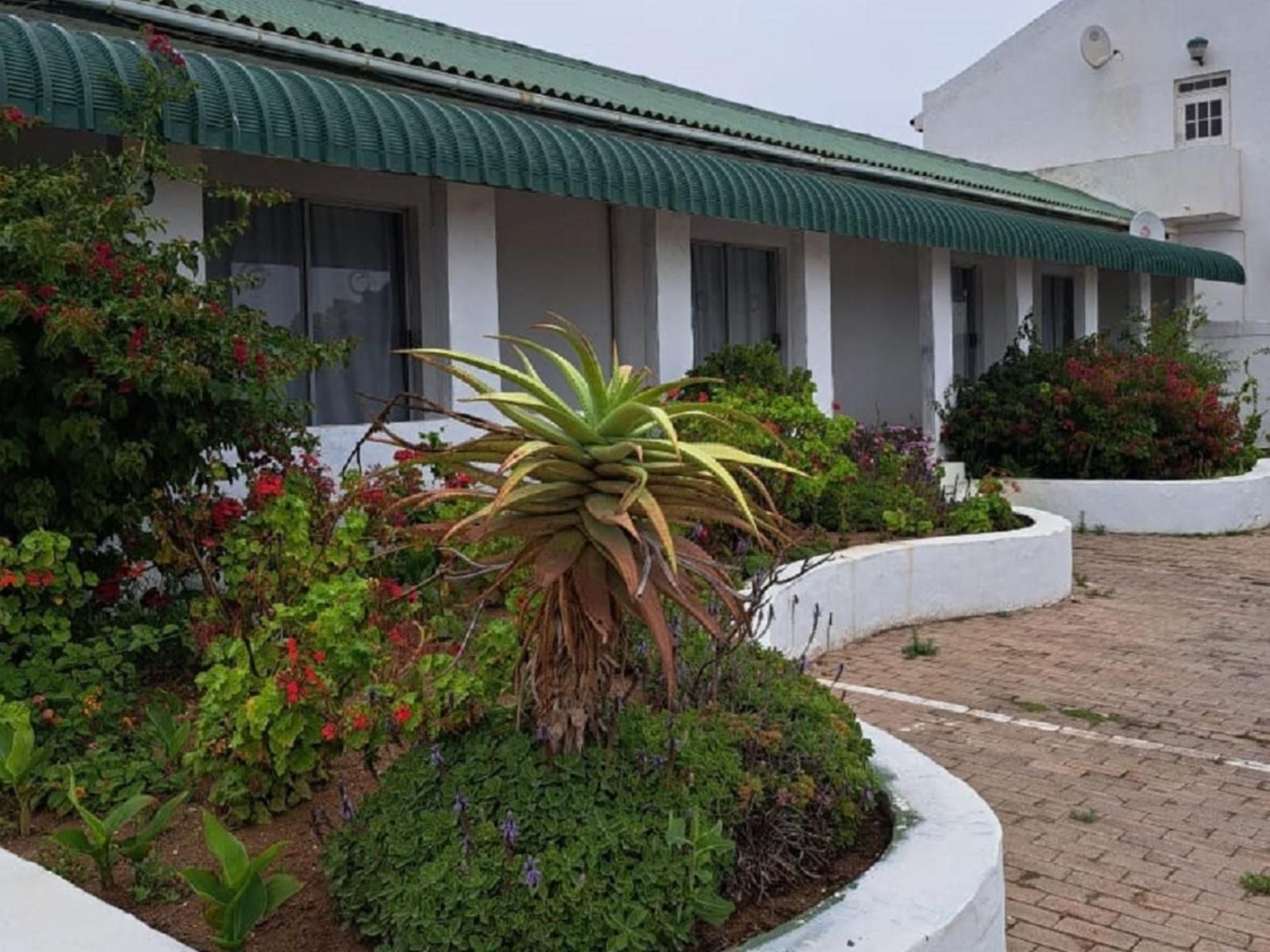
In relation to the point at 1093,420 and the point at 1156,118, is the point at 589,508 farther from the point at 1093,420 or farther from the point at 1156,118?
the point at 1156,118

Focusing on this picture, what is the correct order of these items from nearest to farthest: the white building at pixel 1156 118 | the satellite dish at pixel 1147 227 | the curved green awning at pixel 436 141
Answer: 1. the curved green awning at pixel 436 141
2. the satellite dish at pixel 1147 227
3. the white building at pixel 1156 118

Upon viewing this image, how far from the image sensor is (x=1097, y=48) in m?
23.9

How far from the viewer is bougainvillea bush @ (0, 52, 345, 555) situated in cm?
503

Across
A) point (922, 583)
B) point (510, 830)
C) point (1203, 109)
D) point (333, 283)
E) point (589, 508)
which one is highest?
point (1203, 109)

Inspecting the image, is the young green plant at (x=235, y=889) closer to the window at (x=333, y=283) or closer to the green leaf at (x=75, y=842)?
the green leaf at (x=75, y=842)

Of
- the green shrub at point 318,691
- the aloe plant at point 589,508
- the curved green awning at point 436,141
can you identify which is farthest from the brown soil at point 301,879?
the curved green awning at point 436,141

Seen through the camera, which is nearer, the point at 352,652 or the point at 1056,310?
the point at 352,652

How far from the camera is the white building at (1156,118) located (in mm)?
22000

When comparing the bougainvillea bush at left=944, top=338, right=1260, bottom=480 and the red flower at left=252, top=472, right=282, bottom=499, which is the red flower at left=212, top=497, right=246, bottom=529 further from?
the bougainvillea bush at left=944, top=338, right=1260, bottom=480

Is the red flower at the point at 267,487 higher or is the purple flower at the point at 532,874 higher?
the red flower at the point at 267,487

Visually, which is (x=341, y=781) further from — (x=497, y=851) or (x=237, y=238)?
(x=237, y=238)

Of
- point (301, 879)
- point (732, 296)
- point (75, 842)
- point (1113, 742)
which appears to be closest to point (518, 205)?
point (732, 296)

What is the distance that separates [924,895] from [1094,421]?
11435 millimetres

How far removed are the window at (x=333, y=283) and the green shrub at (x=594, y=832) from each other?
214 inches
